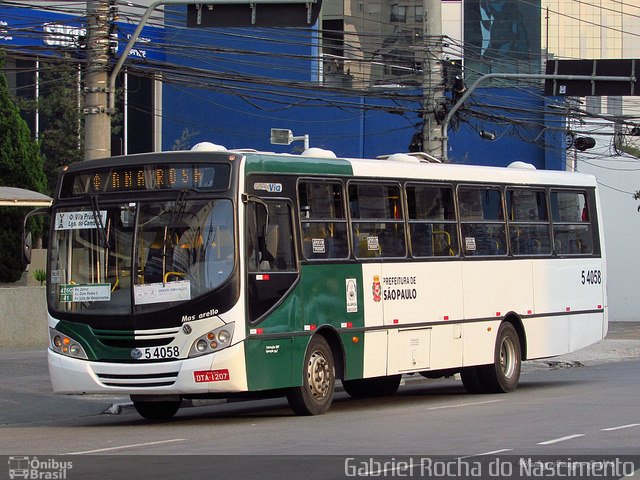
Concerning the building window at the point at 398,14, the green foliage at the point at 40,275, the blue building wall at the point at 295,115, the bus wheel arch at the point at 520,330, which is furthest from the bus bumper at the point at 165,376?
the building window at the point at 398,14

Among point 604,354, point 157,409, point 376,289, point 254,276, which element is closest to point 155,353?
point 254,276

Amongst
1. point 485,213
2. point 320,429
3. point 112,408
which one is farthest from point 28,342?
point 320,429

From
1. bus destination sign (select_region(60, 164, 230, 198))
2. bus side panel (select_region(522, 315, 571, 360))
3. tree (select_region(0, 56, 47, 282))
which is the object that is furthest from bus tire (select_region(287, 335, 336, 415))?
tree (select_region(0, 56, 47, 282))

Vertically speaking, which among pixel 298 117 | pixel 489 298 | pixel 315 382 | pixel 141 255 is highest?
pixel 298 117

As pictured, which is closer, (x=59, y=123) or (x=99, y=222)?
(x=99, y=222)

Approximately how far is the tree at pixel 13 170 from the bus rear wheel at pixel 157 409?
11874 millimetres

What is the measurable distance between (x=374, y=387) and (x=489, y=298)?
2.27 metres

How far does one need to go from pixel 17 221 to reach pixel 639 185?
26.1 meters

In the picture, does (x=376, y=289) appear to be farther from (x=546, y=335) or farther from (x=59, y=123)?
(x=59, y=123)

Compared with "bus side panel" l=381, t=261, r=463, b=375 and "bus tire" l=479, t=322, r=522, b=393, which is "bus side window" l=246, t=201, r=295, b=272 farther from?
"bus tire" l=479, t=322, r=522, b=393

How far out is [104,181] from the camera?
14.4 metres

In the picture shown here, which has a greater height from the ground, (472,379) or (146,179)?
(146,179)

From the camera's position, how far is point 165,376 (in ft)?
44.4

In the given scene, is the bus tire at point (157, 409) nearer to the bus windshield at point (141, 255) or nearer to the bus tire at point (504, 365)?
the bus windshield at point (141, 255)
